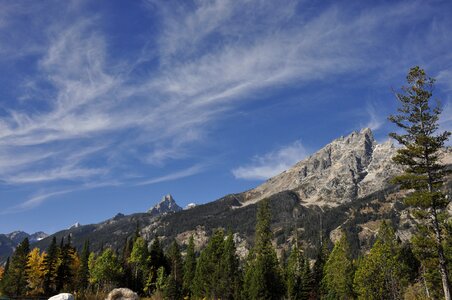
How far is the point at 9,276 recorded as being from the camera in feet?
312

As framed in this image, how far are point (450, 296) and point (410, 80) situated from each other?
19677 millimetres

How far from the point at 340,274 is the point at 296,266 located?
21.2 metres

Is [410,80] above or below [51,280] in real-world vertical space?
above

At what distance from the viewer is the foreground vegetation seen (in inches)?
1478

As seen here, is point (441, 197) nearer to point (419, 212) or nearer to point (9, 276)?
point (419, 212)

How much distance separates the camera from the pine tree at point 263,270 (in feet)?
241

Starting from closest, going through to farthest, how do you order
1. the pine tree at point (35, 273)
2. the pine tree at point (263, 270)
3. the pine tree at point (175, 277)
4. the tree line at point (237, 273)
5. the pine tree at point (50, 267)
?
the tree line at point (237, 273), the pine tree at point (263, 270), the pine tree at point (175, 277), the pine tree at point (35, 273), the pine tree at point (50, 267)

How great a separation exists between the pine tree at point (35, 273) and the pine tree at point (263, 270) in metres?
50.9

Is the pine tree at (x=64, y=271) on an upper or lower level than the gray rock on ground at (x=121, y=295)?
upper

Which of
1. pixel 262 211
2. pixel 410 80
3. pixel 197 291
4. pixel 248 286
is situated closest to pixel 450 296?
pixel 410 80

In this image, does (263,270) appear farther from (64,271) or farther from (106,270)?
(64,271)

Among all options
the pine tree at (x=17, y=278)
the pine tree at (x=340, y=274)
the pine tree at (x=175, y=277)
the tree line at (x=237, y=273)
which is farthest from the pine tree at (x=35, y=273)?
the pine tree at (x=340, y=274)

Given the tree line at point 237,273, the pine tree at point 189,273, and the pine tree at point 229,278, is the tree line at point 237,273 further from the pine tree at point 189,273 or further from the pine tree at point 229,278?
the pine tree at point 229,278

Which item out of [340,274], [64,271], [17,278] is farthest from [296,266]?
[17,278]
